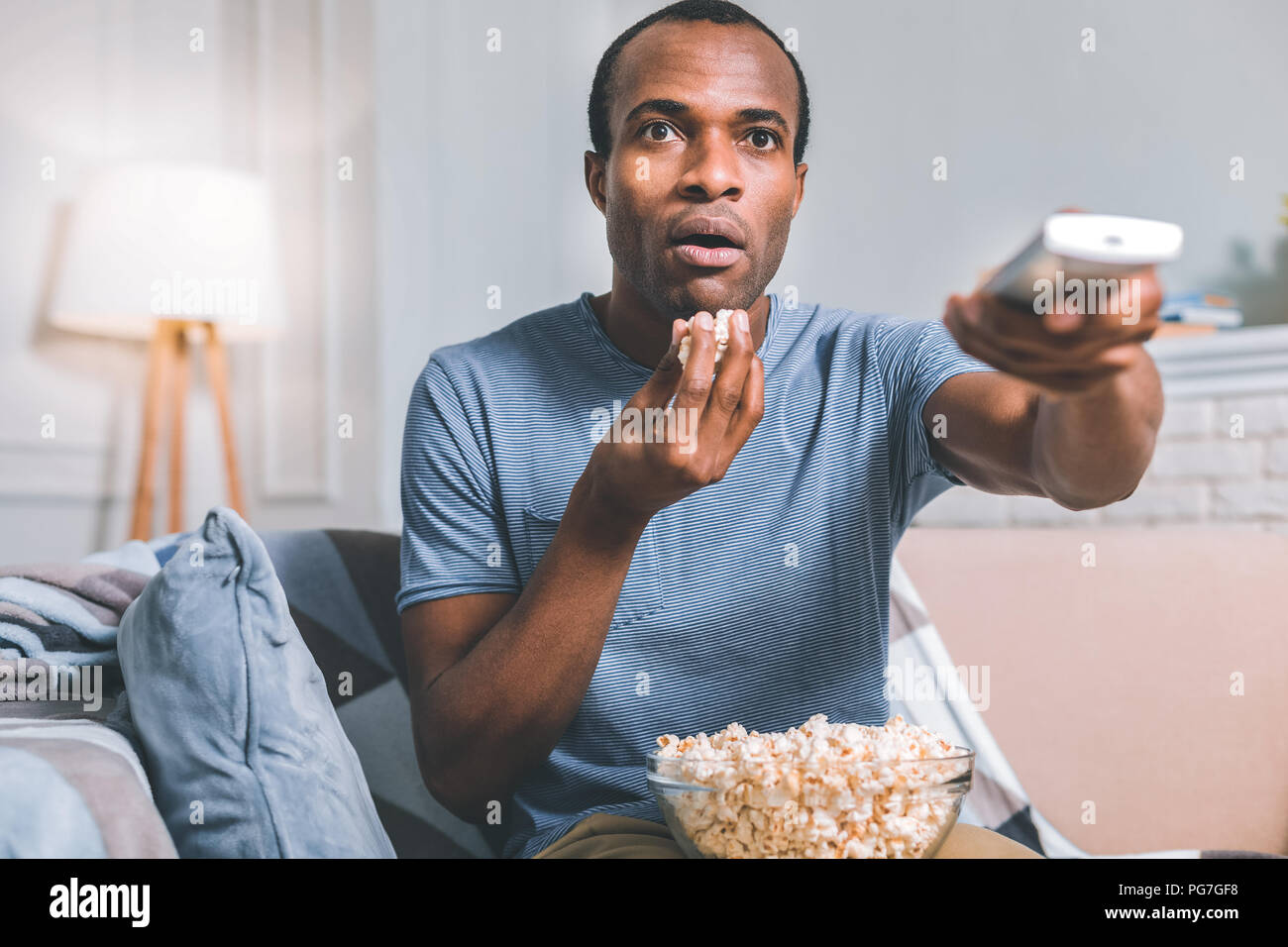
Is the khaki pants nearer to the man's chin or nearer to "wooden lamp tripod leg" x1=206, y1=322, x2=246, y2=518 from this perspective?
the man's chin

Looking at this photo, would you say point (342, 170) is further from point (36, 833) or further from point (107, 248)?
point (36, 833)

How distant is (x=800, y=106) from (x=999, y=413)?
1.31 ft

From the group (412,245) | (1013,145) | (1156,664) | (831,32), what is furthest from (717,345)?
(412,245)

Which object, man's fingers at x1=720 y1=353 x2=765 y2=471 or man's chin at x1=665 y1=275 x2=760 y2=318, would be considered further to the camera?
man's chin at x1=665 y1=275 x2=760 y2=318

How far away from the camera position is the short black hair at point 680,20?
925mm

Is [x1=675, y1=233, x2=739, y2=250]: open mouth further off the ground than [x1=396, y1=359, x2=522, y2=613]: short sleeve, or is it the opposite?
[x1=675, y1=233, x2=739, y2=250]: open mouth

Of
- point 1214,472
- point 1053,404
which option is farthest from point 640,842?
point 1214,472

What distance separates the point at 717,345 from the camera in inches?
27.7

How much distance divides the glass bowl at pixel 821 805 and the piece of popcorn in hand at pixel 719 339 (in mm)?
260

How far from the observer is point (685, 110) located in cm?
90

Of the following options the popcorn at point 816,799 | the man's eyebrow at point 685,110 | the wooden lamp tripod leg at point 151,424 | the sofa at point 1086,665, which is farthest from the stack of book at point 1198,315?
the wooden lamp tripod leg at point 151,424

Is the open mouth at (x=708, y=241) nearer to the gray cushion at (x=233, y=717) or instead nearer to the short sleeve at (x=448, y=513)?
the short sleeve at (x=448, y=513)

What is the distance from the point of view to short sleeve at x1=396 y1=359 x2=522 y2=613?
0.88 m

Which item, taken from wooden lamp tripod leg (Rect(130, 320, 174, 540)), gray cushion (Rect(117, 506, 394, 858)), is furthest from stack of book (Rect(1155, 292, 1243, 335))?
wooden lamp tripod leg (Rect(130, 320, 174, 540))
